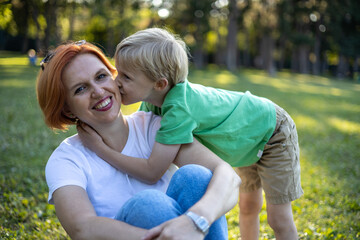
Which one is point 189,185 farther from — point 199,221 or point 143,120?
point 143,120

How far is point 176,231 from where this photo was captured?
1.54 meters

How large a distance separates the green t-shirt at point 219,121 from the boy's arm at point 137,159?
0.25ft

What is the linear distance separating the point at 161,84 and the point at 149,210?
108cm

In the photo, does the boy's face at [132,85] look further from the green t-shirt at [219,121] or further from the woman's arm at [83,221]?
the woman's arm at [83,221]

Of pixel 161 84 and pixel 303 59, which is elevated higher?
pixel 161 84

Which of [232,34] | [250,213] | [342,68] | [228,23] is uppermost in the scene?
[250,213]

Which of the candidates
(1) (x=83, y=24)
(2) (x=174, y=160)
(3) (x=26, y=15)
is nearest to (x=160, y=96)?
(2) (x=174, y=160)

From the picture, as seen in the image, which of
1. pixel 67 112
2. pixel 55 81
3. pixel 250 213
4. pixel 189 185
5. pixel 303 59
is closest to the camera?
pixel 189 185

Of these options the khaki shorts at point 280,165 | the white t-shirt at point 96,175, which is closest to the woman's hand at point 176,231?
the white t-shirt at point 96,175

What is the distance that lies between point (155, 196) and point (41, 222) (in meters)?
2.25

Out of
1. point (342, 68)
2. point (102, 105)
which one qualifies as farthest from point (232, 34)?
point (102, 105)

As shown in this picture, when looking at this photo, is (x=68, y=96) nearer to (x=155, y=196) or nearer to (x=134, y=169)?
(x=134, y=169)

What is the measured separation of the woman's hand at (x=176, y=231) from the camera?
1525 mm

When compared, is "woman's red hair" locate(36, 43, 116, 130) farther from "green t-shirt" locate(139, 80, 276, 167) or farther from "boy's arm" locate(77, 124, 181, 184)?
"green t-shirt" locate(139, 80, 276, 167)
